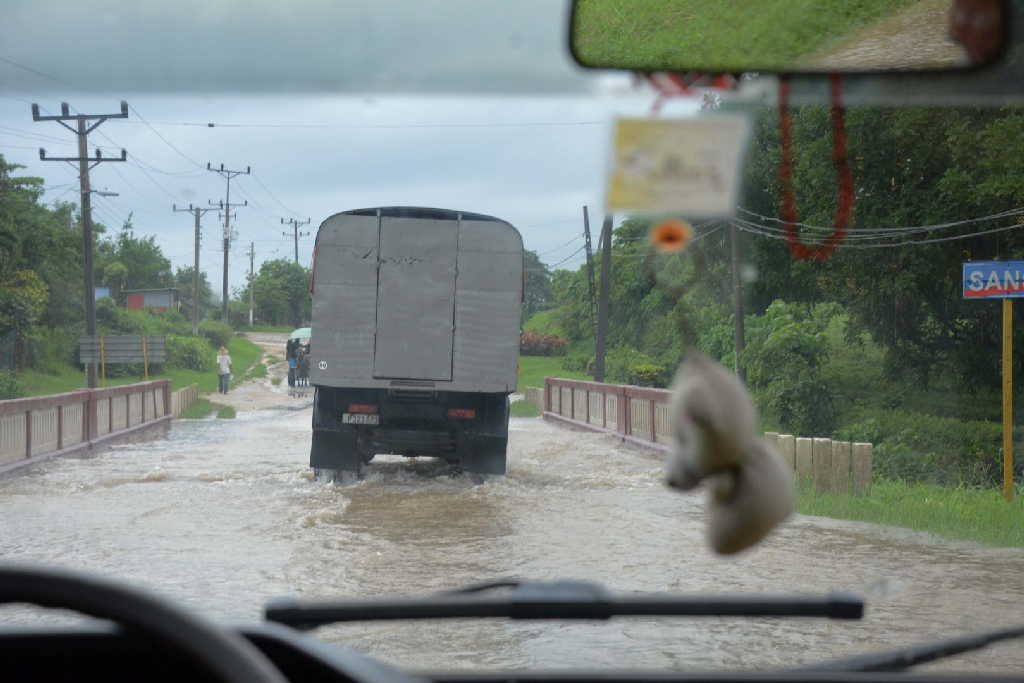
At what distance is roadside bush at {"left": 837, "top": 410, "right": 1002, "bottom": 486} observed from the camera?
62.2ft

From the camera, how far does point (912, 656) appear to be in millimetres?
2451

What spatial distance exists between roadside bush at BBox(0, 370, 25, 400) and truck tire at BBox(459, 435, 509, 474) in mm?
20120

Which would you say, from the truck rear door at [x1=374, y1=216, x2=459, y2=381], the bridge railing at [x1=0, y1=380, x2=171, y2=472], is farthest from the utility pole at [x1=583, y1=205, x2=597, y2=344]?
the bridge railing at [x1=0, y1=380, x2=171, y2=472]

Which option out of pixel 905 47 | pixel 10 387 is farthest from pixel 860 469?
pixel 10 387

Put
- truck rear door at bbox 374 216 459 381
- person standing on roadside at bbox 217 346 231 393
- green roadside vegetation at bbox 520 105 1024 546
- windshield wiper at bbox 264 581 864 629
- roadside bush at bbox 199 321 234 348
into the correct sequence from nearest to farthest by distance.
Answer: green roadside vegetation at bbox 520 105 1024 546
windshield wiper at bbox 264 581 864 629
truck rear door at bbox 374 216 459 381
roadside bush at bbox 199 321 234 348
person standing on roadside at bbox 217 346 231 393

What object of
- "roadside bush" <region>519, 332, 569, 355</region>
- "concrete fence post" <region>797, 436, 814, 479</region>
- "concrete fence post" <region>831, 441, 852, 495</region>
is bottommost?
"concrete fence post" <region>831, 441, 852, 495</region>

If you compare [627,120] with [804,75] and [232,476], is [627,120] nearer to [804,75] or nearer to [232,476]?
[804,75]

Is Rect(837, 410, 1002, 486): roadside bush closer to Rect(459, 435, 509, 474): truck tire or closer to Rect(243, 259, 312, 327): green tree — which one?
Rect(459, 435, 509, 474): truck tire

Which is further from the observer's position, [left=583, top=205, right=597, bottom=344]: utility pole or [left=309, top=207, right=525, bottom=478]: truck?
[left=309, top=207, right=525, bottom=478]: truck

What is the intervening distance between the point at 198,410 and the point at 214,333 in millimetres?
2546

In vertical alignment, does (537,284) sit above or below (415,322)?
below

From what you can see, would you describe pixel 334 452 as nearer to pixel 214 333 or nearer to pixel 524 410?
pixel 214 333

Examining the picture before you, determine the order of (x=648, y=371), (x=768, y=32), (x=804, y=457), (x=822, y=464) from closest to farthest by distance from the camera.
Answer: (x=768, y=32)
(x=804, y=457)
(x=822, y=464)
(x=648, y=371)

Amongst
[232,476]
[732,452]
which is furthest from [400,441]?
[732,452]
